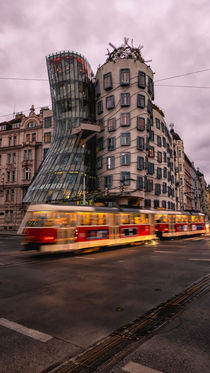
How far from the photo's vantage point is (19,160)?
50.8 meters

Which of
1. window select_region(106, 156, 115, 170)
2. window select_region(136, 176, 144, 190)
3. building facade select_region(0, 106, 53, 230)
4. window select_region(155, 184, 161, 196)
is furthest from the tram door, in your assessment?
building facade select_region(0, 106, 53, 230)

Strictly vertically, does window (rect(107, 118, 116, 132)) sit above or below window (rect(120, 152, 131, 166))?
above

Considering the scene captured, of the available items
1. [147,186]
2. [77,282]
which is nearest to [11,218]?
[147,186]

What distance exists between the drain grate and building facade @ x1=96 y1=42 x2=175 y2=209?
31.7 meters

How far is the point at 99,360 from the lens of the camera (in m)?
3.74

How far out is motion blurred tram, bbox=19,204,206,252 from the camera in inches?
601

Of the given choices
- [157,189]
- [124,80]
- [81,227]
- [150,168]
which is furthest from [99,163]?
[81,227]

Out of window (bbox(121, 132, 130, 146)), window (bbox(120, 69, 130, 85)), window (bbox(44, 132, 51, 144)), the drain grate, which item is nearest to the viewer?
the drain grate

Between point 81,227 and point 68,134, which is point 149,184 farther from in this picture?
point 81,227

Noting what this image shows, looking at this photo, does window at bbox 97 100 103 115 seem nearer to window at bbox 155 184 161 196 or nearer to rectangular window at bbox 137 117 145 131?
rectangular window at bbox 137 117 145 131

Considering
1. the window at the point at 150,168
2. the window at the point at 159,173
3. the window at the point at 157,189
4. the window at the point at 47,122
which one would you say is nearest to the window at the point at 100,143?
the window at the point at 150,168

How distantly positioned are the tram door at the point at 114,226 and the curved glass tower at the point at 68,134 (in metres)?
18.6

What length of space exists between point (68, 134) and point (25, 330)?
42.1 m

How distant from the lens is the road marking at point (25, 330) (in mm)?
4504
